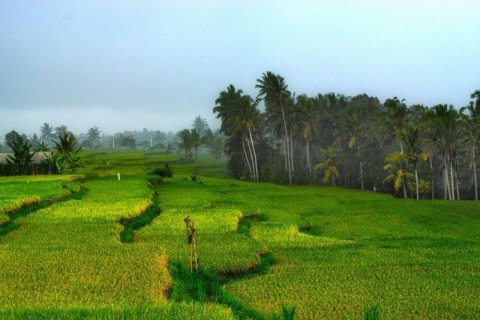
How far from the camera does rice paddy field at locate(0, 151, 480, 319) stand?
9.55m

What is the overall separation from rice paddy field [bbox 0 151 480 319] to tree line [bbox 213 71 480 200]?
32.8 metres

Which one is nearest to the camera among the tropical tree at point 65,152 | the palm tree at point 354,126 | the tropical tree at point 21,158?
the tropical tree at point 21,158

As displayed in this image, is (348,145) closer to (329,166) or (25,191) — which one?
(329,166)

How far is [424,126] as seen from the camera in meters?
56.0

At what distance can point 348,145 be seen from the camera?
69.7 metres

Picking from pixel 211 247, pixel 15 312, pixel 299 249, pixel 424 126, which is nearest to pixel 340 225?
pixel 299 249

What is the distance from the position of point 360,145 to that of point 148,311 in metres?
63.2

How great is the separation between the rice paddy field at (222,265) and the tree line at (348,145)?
3280 centimetres

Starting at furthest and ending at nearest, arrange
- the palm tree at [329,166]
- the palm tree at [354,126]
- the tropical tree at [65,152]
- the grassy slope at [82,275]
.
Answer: the palm tree at [354,126] → the palm tree at [329,166] → the tropical tree at [65,152] → the grassy slope at [82,275]

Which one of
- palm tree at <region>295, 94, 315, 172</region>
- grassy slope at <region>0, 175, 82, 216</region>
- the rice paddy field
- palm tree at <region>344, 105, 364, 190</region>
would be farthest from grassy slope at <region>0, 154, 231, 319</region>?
palm tree at <region>295, 94, 315, 172</region>

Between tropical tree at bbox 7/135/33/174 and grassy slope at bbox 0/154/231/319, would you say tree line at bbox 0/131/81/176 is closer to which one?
tropical tree at bbox 7/135/33/174

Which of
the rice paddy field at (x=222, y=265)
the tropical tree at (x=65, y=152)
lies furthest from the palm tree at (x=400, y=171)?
the tropical tree at (x=65, y=152)

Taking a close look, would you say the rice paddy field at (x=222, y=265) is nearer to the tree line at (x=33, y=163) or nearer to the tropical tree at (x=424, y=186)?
the tree line at (x=33, y=163)

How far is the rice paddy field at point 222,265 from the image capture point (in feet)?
31.3
